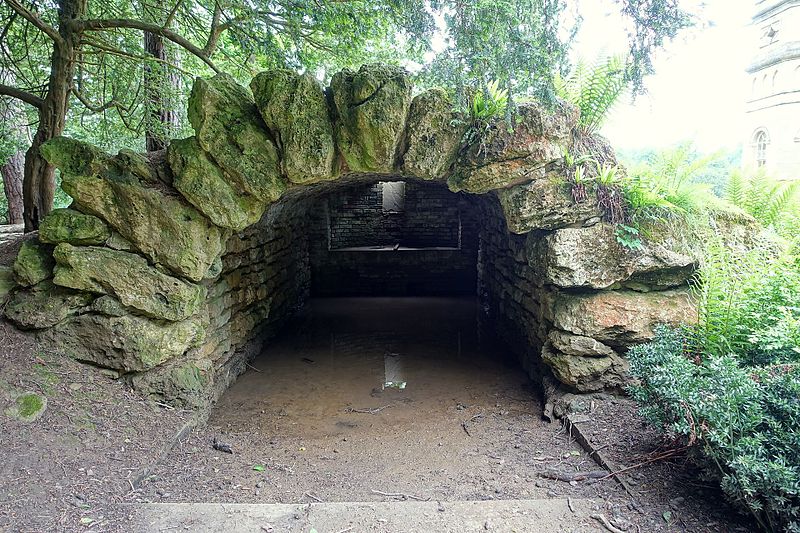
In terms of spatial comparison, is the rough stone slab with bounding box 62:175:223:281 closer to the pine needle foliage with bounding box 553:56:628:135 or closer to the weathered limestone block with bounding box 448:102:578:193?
the weathered limestone block with bounding box 448:102:578:193

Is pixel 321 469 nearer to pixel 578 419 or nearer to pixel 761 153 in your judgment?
pixel 578 419

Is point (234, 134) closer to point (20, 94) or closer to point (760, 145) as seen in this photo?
point (20, 94)

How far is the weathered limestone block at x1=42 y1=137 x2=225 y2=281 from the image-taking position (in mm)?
3668

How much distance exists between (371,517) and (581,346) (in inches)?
90.6

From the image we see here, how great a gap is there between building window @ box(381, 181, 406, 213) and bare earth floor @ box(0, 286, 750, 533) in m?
6.76

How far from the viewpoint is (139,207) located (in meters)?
3.68

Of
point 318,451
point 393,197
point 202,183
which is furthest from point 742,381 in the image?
point 393,197

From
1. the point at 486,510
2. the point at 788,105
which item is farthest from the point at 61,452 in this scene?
the point at 788,105

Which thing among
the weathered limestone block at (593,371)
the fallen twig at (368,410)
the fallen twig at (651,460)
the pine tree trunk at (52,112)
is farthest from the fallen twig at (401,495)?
the pine tree trunk at (52,112)

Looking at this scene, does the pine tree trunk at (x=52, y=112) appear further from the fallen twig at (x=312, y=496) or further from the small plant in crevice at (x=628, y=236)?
the small plant in crevice at (x=628, y=236)

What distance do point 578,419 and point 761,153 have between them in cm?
892

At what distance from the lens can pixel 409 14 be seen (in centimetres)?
340

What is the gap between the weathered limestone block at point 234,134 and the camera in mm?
3643

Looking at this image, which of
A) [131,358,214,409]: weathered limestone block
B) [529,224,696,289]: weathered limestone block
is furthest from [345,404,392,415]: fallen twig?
[529,224,696,289]: weathered limestone block
